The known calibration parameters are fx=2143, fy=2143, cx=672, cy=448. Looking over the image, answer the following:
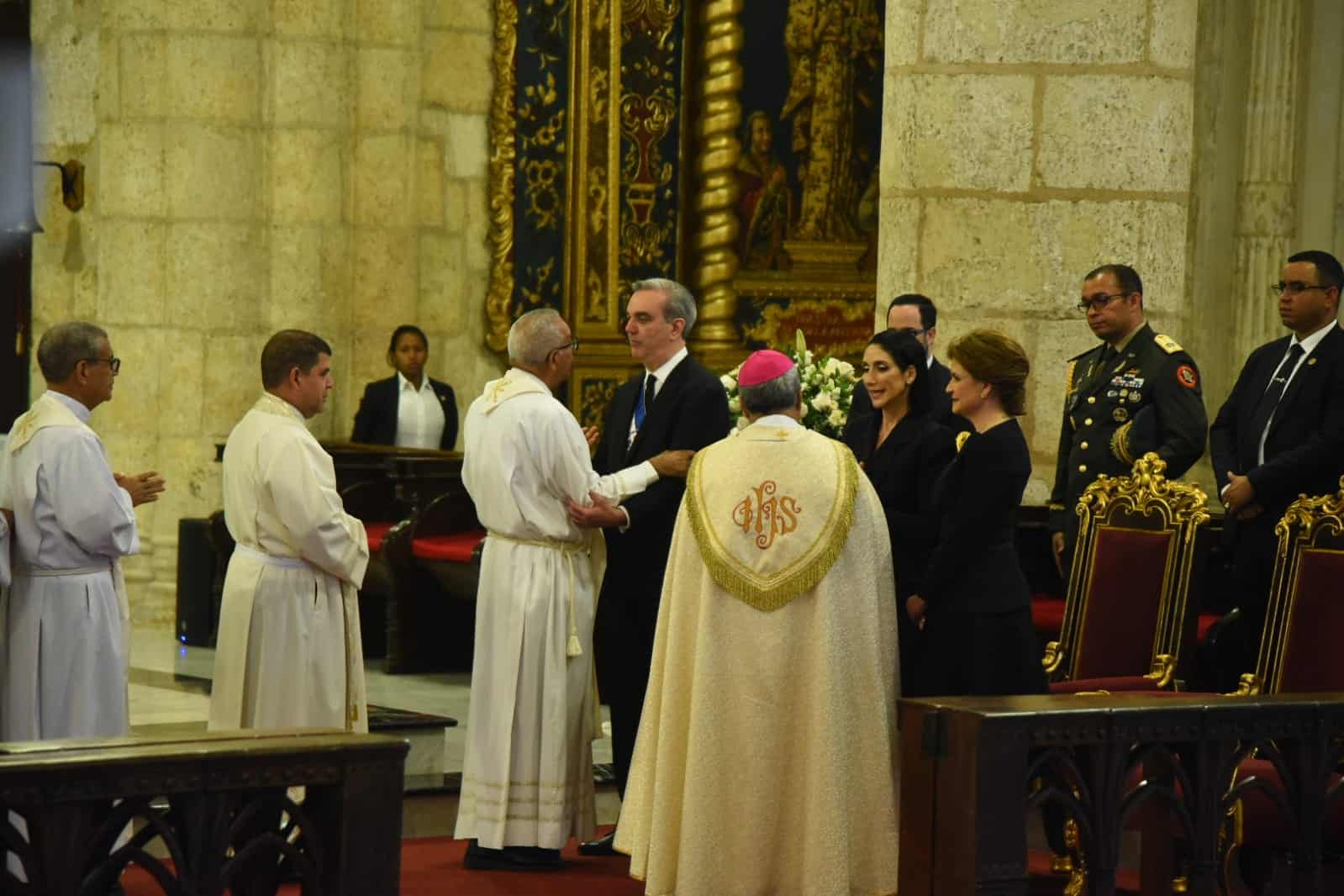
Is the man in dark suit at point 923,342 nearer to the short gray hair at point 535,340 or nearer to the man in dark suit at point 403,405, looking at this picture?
the short gray hair at point 535,340

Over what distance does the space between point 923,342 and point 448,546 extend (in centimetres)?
304

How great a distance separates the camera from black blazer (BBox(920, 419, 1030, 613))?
5305 mm

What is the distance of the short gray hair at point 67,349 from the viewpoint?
5.80 m

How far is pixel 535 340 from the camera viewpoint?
6.15 m

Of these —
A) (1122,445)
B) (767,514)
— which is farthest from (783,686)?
(1122,445)

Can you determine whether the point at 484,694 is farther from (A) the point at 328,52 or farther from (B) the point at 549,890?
(A) the point at 328,52

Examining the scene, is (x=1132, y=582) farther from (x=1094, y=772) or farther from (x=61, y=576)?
(x=61, y=576)

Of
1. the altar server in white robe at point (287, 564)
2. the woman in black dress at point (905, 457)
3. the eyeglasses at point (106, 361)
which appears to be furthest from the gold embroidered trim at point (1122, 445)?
the eyeglasses at point (106, 361)

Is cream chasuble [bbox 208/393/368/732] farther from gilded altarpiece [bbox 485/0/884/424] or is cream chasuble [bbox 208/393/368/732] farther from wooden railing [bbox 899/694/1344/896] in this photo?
gilded altarpiece [bbox 485/0/884/424]

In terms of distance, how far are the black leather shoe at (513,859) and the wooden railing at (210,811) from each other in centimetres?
232

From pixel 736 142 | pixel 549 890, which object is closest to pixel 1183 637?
pixel 549 890

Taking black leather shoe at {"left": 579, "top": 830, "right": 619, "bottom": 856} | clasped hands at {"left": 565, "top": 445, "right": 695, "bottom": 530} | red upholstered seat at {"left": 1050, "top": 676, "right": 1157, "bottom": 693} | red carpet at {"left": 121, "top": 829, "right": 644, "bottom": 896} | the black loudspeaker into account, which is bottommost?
red carpet at {"left": 121, "top": 829, "right": 644, "bottom": 896}

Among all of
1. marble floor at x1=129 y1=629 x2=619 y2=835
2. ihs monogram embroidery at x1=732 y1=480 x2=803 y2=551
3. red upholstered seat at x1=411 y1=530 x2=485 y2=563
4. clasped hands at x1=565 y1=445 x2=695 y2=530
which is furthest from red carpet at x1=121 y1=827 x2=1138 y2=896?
red upholstered seat at x1=411 y1=530 x2=485 y2=563

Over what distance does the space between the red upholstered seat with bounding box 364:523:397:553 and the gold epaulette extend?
377 centimetres
